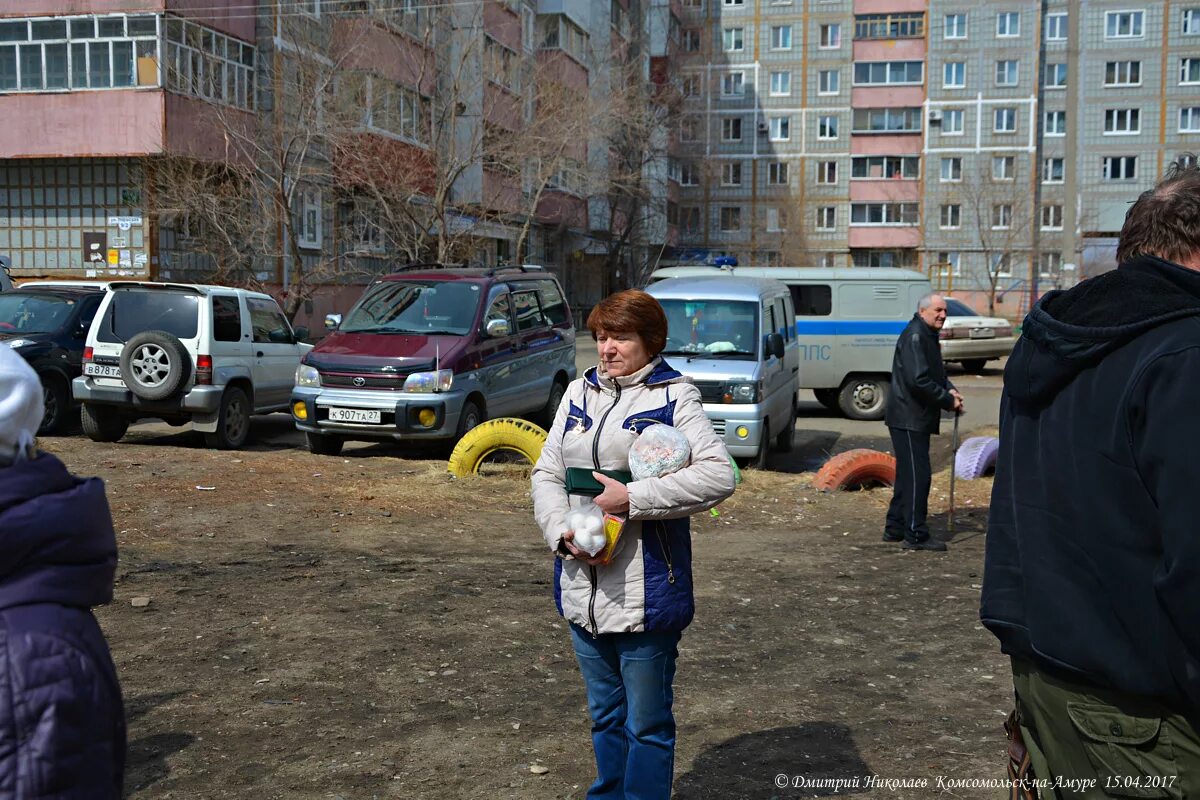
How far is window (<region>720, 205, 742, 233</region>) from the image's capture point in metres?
66.8

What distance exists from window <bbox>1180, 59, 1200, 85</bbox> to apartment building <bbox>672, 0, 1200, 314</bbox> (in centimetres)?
8

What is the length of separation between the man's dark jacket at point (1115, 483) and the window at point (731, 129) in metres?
67.4

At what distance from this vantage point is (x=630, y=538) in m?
3.62

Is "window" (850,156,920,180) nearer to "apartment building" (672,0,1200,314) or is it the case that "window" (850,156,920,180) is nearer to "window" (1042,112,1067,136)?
"apartment building" (672,0,1200,314)

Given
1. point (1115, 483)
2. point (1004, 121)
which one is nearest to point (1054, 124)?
point (1004, 121)

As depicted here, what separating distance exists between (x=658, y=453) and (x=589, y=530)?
312mm

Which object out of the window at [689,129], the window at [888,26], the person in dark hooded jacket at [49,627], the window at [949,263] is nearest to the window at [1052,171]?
the window at [949,263]

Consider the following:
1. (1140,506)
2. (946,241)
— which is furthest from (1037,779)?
(946,241)

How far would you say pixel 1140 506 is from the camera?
2199mm

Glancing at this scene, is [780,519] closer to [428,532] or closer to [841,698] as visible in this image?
[428,532]

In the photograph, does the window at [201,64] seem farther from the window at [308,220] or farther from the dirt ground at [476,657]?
the dirt ground at [476,657]

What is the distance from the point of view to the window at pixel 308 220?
27766 mm

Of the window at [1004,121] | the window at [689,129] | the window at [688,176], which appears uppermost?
the window at [1004,121]

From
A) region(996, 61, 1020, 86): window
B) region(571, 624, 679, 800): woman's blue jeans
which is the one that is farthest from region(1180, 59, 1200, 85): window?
region(571, 624, 679, 800): woman's blue jeans
